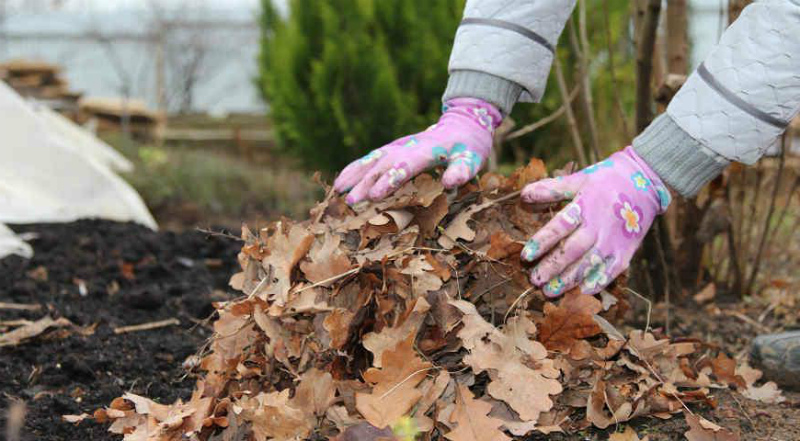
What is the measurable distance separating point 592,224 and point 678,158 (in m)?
0.24

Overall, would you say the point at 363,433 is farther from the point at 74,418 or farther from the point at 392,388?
the point at 74,418

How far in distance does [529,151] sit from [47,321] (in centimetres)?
341

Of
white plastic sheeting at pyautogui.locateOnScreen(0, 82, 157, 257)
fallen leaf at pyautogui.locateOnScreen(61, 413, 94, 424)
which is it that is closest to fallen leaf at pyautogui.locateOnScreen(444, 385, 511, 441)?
fallen leaf at pyautogui.locateOnScreen(61, 413, 94, 424)

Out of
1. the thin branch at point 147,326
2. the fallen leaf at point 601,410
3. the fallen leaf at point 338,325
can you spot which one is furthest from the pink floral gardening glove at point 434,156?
the thin branch at point 147,326

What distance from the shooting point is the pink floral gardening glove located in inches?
64.8

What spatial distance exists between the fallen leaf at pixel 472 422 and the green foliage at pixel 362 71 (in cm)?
355

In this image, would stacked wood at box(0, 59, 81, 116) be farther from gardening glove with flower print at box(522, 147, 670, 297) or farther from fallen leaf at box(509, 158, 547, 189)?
gardening glove with flower print at box(522, 147, 670, 297)

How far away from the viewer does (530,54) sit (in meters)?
1.82

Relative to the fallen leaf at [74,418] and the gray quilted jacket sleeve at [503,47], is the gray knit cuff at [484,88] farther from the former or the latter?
the fallen leaf at [74,418]

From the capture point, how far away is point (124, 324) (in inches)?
93.3

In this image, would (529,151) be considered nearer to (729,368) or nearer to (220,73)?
(729,368)

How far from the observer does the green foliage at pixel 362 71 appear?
16.0ft

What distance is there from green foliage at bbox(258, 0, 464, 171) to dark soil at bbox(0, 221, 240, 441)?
170 cm

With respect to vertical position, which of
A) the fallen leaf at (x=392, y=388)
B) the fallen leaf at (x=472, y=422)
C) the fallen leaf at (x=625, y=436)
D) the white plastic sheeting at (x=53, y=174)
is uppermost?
the fallen leaf at (x=392, y=388)
